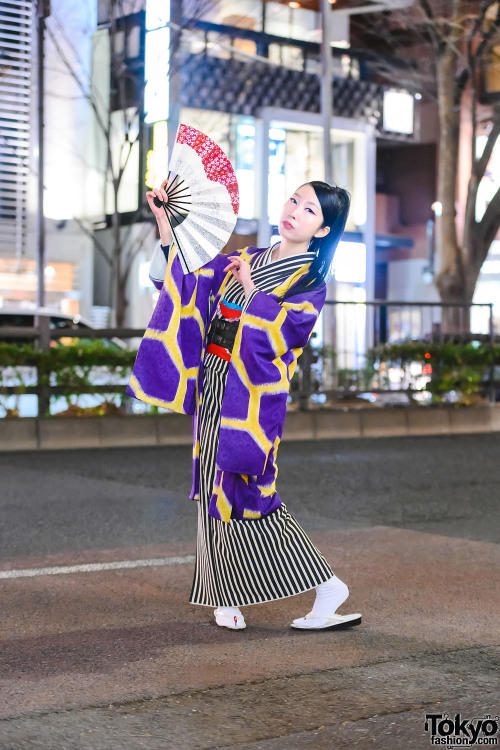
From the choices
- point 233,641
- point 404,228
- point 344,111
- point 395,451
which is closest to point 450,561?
point 233,641

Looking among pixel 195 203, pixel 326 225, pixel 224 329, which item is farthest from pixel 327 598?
pixel 195 203

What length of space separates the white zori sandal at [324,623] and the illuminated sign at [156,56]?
53.2 feet

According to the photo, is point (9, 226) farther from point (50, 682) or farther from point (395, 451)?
point (50, 682)

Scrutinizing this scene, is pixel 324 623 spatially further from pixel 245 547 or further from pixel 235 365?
pixel 235 365

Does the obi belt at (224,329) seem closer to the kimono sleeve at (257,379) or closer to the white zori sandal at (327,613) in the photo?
the kimono sleeve at (257,379)

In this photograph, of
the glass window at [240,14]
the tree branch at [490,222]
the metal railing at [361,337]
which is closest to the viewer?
the metal railing at [361,337]

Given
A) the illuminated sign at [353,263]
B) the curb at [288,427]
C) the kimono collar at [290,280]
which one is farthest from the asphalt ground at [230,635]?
the illuminated sign at [353,263]

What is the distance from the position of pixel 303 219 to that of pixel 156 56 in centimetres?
1663

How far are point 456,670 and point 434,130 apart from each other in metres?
35.0

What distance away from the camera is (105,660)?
3.75 metres

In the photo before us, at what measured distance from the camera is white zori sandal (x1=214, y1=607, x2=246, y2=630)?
421cm

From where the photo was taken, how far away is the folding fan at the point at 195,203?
4145mm

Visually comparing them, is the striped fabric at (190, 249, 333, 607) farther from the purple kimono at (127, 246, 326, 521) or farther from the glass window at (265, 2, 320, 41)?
the glass window at (265, 2, 320, 41)

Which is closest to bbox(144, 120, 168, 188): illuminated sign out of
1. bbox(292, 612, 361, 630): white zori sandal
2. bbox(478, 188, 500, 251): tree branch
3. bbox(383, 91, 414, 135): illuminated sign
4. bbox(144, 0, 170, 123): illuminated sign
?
bbox(144, 0, 170, 123): illuminated sign
